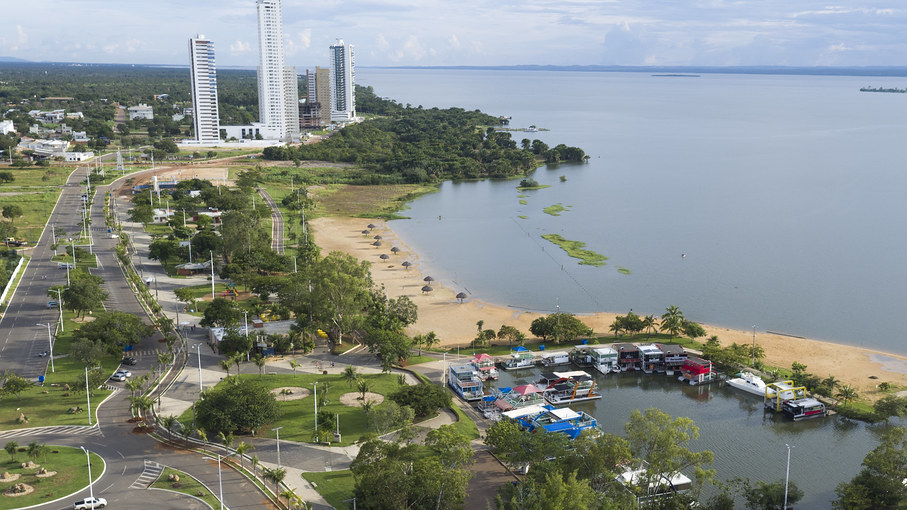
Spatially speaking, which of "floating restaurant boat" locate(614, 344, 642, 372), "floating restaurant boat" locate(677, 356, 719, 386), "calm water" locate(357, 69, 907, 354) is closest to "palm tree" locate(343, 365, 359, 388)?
"calm water" locate(357, 69, 907, 354)

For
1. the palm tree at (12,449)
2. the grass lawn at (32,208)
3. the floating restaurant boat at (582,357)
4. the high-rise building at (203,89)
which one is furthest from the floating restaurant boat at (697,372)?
the high-rise building at (203,89)

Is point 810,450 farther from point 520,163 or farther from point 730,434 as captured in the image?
point 520,163

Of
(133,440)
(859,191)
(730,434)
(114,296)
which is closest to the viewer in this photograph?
(133,440)

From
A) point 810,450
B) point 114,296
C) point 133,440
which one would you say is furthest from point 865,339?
point 114,296

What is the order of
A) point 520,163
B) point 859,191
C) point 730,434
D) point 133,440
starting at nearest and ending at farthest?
point 133,440 → point 730,434 → point 859,191 → point 520,163

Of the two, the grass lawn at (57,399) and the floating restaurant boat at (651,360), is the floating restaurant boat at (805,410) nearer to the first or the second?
the floating restaurant boat at (651,360)
